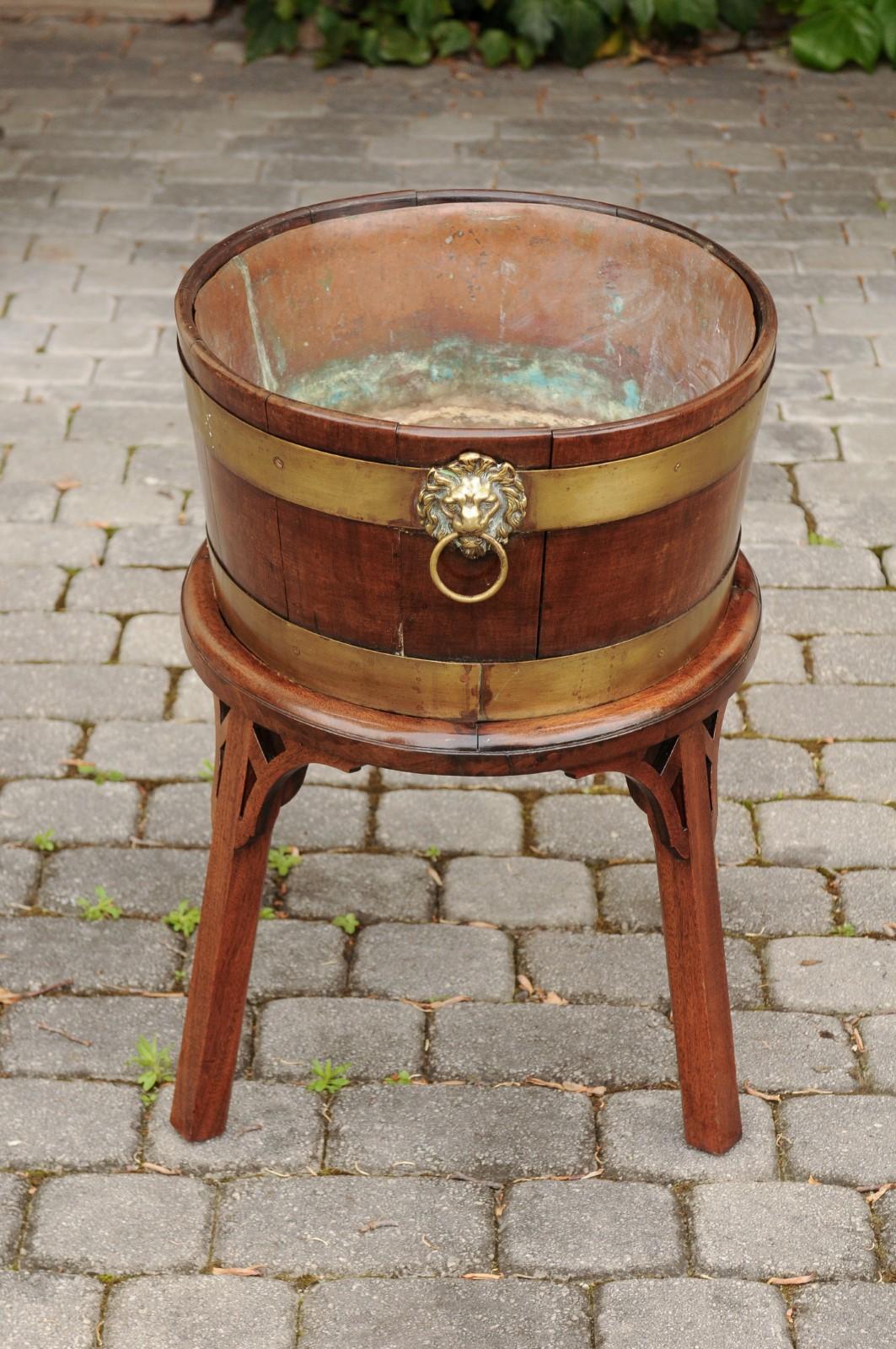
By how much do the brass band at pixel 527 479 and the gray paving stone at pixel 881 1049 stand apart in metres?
1.17

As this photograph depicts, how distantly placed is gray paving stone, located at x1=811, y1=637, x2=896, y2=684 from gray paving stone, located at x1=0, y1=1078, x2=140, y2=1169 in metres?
1.77

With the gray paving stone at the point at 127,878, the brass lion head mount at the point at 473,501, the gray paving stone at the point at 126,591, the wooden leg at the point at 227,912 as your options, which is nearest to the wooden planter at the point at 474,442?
the brass lion head mount at the point at 473,501

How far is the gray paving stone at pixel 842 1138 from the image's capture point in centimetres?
229

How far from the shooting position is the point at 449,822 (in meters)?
2.97

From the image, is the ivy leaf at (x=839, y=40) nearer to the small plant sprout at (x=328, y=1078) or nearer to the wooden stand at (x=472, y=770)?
the wooden stand at (x=472, y=770)

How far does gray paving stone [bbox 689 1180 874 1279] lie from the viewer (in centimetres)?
215

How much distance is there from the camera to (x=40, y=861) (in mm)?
2854

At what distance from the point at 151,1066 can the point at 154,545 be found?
1.60 m

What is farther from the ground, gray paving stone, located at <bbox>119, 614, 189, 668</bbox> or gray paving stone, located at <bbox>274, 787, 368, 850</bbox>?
gray paving stone, located at <bbox>274, 787, 368, 850</bbox>

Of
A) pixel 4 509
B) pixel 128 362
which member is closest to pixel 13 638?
pixel 4 509

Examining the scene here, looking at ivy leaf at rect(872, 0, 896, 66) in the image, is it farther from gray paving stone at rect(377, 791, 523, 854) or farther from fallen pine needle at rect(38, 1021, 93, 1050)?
fallen pine needle at rect(38, 1021, 93, 1050)

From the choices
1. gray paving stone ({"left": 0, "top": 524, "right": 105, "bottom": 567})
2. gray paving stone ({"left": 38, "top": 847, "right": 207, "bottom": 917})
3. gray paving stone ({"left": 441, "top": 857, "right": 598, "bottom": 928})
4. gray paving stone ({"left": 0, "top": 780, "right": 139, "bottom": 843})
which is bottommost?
gray paving stone ({"left": 0, "top": 524, "right": 105, "bottom": 567})

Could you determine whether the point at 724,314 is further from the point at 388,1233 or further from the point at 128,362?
the point at 128,362

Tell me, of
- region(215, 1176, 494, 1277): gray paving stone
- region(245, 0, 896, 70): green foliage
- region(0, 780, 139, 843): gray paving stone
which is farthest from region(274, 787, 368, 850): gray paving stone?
region(245, 0, 896, 70): green foliage
